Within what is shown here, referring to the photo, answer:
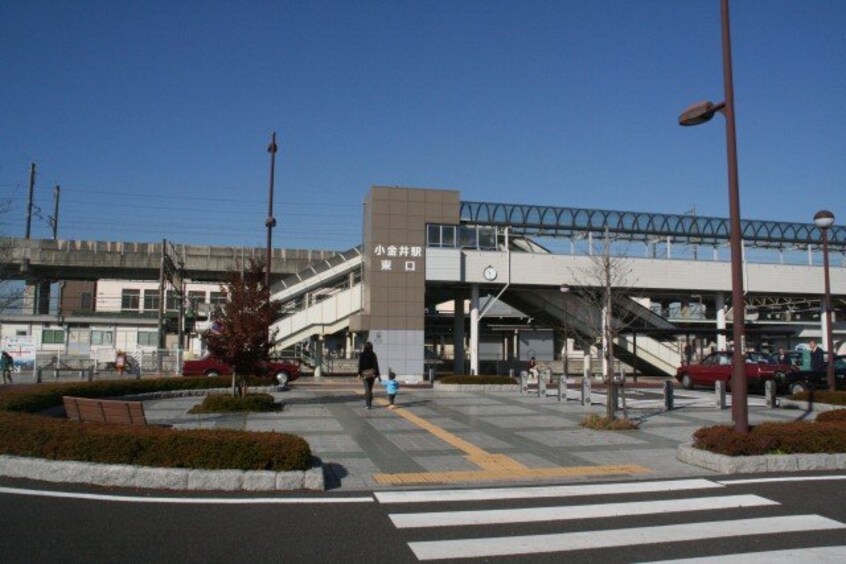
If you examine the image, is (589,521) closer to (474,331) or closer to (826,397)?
(826,397)

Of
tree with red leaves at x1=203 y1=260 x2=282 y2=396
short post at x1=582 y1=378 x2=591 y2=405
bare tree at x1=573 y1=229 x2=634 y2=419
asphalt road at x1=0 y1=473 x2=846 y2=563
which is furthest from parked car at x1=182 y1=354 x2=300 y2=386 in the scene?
asphalt road at x1=0 y1=473 x2=846 y2=563

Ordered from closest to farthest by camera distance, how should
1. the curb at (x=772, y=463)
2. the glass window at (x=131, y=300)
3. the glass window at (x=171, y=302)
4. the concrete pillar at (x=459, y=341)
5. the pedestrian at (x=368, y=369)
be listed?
the curb at (x=772, y=463)
the pedestrian at (x=368, y=369)
the concrete pillar at (x=459, y=341)
the glass window at (x=171, y=302)
the glass window at (x=131, y=300)

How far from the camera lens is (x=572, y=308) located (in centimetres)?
3794

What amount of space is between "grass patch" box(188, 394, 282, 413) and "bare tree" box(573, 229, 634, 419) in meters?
8.78

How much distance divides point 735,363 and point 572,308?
27.0 meters

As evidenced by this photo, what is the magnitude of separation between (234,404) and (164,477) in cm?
929

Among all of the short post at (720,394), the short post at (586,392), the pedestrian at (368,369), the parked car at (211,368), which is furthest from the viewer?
the parked car at (211,368)

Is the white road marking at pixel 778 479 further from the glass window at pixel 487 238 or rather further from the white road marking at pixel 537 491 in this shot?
the glass window at pixel 487 238

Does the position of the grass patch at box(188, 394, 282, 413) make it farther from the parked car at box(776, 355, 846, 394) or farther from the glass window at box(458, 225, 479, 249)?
the glass window at box(458, 225, 479, 249)

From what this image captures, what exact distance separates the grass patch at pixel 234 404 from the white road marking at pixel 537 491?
9.87 meters

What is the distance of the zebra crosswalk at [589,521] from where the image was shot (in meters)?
6.31

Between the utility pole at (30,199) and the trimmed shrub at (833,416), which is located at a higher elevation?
the utility pole at (30,199)

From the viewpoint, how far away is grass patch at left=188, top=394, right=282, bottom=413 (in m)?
17.5

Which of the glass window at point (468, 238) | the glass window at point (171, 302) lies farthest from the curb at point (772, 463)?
the glass window at point (171, 302)
